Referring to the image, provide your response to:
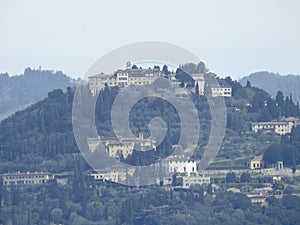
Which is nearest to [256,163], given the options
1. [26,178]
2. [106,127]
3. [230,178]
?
[230,178]

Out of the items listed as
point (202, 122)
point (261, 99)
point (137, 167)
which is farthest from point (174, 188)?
point (261, 99)

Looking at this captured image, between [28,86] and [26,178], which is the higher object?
[28,86]

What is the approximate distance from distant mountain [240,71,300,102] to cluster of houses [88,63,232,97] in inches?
1566

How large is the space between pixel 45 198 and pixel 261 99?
14.3m

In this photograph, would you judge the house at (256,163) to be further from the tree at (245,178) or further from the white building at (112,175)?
the white building at (112,175)

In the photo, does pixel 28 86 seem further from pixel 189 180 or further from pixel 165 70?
pixel 189 180

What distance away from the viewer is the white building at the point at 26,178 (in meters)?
55.9

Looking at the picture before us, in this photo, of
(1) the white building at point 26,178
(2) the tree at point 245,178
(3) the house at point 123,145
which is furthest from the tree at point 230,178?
(1) the white building at point 26,178

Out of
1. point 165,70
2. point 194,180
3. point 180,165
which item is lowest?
point 194,180

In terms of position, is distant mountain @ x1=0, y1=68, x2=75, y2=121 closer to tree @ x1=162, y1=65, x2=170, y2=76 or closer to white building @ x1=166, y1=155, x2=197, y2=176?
tree @ x1=162, y1=65, x2=170, y2=76

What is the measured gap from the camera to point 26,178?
186 feet

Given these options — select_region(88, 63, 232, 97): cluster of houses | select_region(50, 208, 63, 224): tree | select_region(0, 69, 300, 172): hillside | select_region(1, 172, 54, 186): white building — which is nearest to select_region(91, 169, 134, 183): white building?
select_region(0, 69, 300, 172): hillside

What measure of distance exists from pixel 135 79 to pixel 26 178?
1061 cm

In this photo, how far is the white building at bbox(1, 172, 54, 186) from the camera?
55.9 metres
